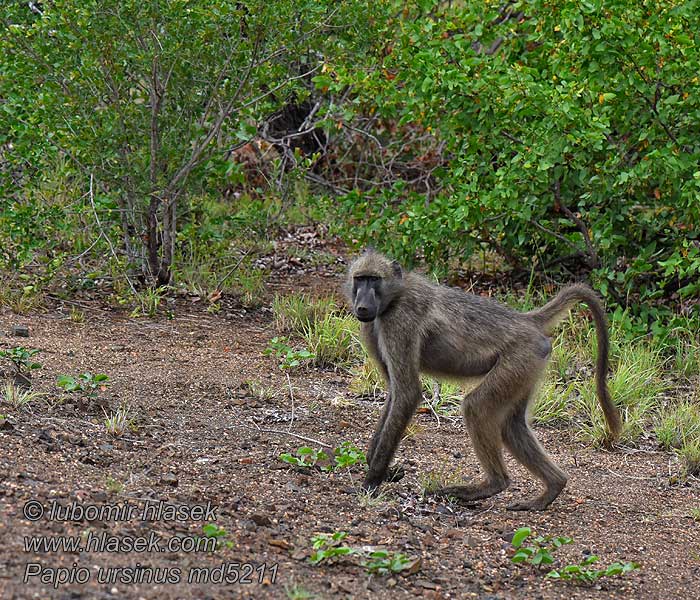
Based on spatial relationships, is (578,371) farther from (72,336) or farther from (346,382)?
(72,336)

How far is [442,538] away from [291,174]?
3.93m

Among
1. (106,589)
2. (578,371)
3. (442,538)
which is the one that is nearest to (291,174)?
(578,371)

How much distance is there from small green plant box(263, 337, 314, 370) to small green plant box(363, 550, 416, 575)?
228 cm

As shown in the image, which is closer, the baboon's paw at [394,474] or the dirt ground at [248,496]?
the dirt ground at [248,496]

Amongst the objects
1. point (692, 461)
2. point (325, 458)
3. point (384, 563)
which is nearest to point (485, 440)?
point (325, 458)

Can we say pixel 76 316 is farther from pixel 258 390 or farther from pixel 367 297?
pixel 367 297

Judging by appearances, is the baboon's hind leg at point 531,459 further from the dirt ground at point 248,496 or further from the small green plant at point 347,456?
the small green plant at point 347,456

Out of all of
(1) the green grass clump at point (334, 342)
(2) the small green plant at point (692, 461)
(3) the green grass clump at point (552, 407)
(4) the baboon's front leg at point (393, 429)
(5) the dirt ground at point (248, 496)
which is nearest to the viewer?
(5) the dirt ground at point (248, 496)

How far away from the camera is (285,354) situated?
6.12m

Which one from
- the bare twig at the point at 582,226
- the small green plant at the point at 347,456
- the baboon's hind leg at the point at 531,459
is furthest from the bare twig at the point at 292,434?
the bare twig at the point at 582,226

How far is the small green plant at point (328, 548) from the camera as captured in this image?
10.4 feet

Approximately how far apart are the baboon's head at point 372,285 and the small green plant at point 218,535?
1.40 meters

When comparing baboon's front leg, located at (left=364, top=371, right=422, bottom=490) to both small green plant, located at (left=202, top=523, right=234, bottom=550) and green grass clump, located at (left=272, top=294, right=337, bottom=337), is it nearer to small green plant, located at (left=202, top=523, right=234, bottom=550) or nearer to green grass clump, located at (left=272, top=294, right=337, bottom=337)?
small green plant, located at (left=202, top=523, right=234, bottom=550)

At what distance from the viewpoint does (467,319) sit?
15.0 feet
